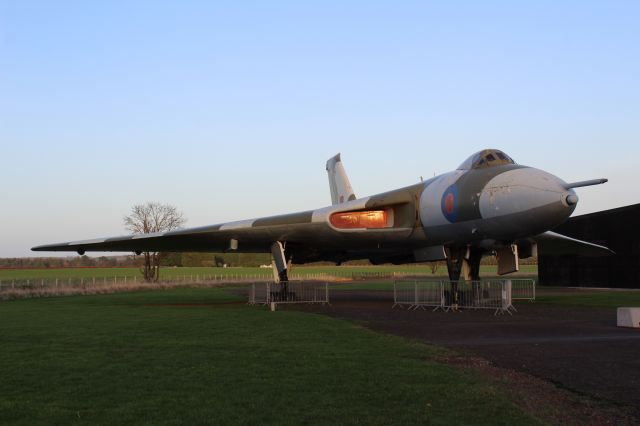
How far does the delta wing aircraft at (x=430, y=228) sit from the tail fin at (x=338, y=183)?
15.5ft

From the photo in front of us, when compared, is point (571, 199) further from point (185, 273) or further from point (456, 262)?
point (185, 273)

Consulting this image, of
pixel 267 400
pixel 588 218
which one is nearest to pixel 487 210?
pixel 267 400

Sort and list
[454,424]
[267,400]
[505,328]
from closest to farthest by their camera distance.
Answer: [454,424] → [267,400] → [505,328]

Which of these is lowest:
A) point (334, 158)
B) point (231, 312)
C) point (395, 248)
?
point (231, 312)

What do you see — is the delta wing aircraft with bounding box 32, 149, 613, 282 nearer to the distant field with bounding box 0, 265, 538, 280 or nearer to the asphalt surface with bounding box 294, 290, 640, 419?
the asphalt surface with bounding box 294, 290, 640, 419

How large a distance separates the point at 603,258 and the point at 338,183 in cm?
1779

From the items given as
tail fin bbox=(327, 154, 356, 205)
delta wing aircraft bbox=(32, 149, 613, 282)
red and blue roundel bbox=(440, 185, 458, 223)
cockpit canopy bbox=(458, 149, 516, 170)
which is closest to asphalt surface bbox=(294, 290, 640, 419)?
delta wing aircraft bbox=(32, 149, 613, 282)

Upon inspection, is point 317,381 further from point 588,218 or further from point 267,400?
point 588,218

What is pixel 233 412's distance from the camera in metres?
5.34

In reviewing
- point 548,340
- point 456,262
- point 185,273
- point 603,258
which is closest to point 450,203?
point 456,262

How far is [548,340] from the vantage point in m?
9.98

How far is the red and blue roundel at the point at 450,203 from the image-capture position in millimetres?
15375

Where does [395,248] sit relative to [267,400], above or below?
above

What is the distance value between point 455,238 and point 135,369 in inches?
419
